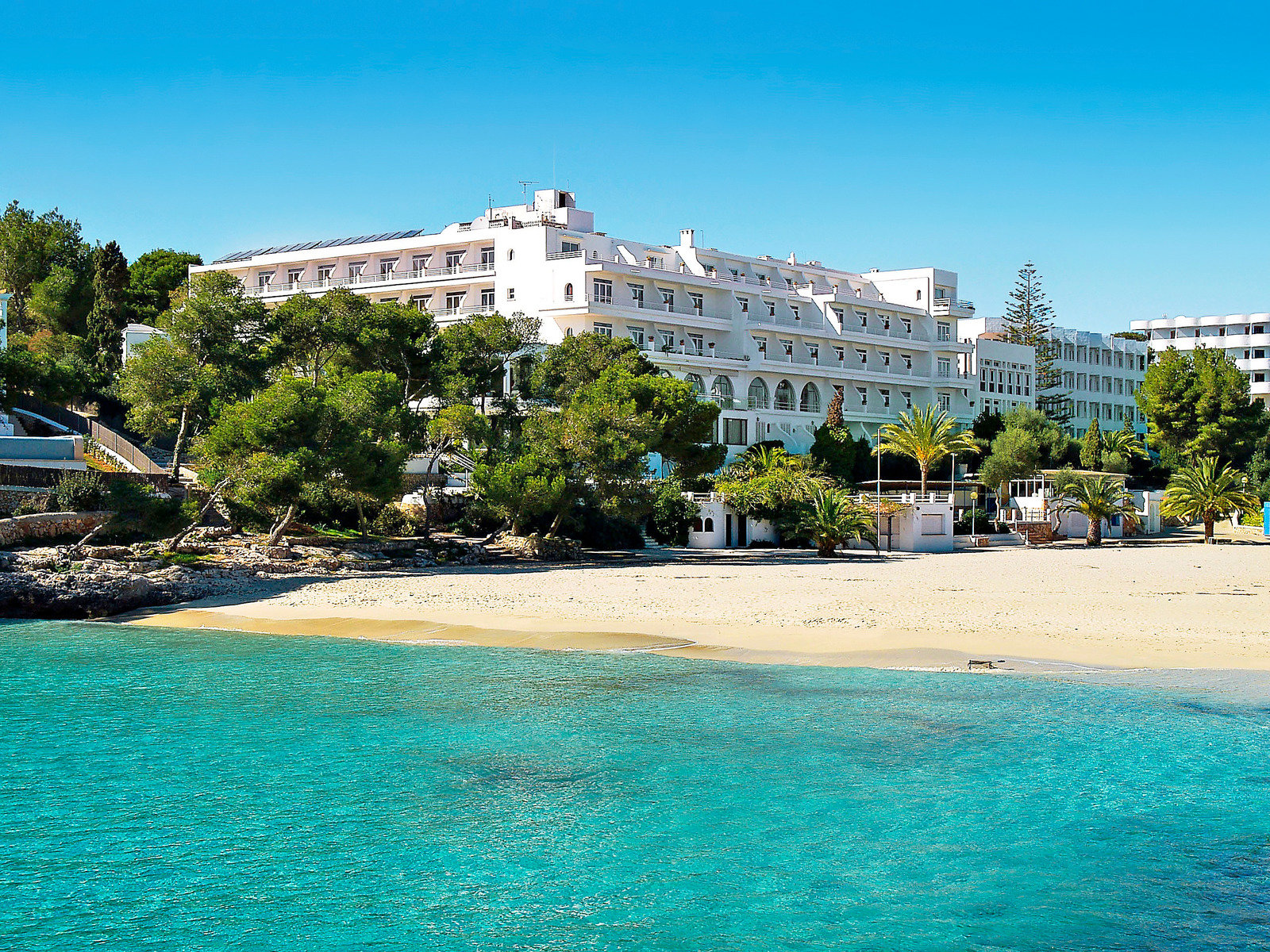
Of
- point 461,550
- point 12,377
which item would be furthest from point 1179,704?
point 12,377

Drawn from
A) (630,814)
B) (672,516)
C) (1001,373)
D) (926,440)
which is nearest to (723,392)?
(926,440)

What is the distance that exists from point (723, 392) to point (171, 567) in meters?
50.9

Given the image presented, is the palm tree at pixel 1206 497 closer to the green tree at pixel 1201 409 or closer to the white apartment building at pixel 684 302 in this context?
the green tree at pixel 1201 409

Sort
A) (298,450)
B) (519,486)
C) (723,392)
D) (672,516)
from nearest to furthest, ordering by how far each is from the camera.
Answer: (298,450), (519,486), (672,516), (723,392)

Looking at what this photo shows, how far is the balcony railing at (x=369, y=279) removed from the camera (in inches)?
3177

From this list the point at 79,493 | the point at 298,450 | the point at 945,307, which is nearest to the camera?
the point at 298,450

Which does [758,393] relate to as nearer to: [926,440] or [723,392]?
[723,392]

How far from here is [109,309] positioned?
7844 cm

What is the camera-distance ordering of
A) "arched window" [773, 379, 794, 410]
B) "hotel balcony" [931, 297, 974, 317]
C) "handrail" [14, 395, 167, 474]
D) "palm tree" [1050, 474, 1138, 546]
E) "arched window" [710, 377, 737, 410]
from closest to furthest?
"handrail" [14, 395, 167, 474]
"palm tree" [1050, 474, 1138, 546]
"arched window" [710, 377, 737, 410]
"arched window" [773, 379, 794, 410]
"hotel balcony" [931, 297, 974, 317]

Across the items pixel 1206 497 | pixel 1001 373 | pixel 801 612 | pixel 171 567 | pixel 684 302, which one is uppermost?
pixel 684 302

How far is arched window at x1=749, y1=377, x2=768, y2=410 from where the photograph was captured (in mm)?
84938

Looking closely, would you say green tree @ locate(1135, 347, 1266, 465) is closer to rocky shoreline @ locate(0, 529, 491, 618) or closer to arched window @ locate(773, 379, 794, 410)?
arched window @ locate(773, 379, 794, 410)

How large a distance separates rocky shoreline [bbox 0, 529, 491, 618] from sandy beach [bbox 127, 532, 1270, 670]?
1174mm

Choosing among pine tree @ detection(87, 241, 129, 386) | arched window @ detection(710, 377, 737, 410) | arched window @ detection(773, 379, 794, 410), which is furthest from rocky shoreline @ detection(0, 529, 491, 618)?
arched window @ detection(773, 379, 794, 410)
